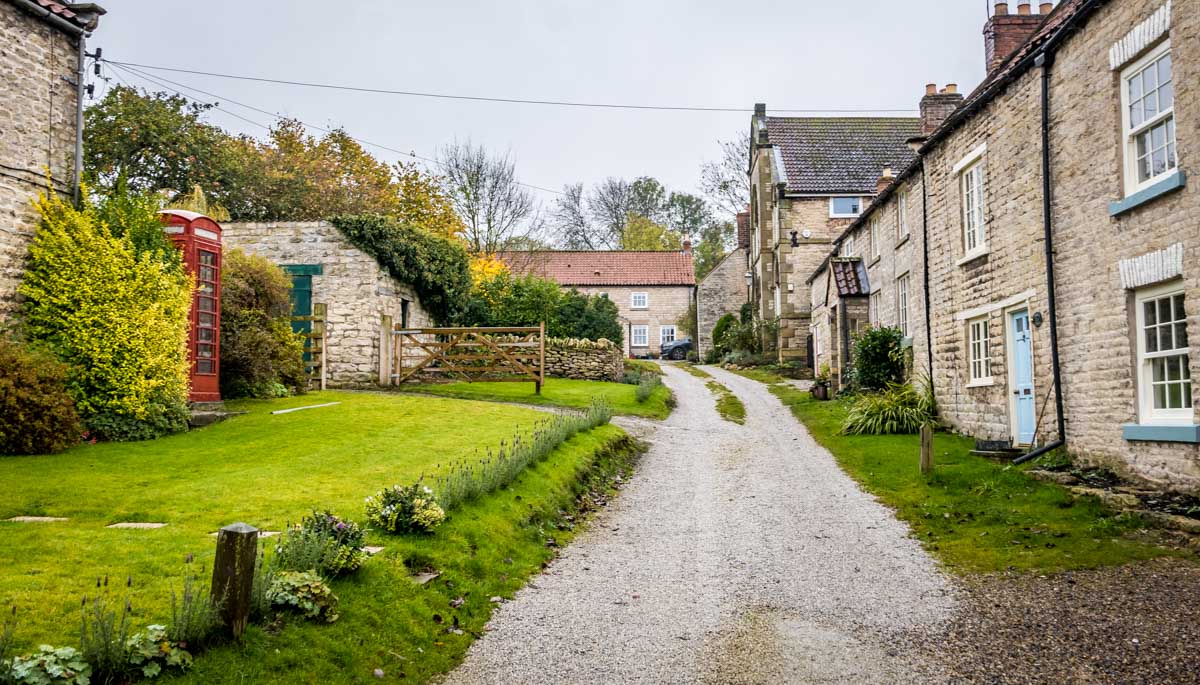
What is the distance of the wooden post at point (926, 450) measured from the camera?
1244cm

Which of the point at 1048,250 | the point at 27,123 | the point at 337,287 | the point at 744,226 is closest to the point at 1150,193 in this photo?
the point at 1048,250

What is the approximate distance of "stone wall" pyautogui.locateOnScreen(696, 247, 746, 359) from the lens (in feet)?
162

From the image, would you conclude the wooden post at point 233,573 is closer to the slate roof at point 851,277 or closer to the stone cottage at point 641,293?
the slate roof at point 851,277

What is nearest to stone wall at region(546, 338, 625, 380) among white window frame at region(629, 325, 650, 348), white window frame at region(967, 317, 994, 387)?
white window frame at region(967, 317, 994, 387)

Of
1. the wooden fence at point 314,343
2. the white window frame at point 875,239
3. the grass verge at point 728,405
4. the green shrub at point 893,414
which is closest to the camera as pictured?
the green shrub at point 893,414

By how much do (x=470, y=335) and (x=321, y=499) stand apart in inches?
630

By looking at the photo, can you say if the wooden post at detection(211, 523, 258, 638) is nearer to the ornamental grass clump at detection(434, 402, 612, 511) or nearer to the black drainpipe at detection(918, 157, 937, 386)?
the ornamental grass clump at detection(434, 402, 612, 511)

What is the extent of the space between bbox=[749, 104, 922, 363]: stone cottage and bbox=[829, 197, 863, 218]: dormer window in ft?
0.14

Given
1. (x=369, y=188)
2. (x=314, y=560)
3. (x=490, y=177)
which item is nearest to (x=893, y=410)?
(x=314, y=560)

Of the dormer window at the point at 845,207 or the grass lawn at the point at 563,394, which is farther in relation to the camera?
the dormer window at the point at 845,207

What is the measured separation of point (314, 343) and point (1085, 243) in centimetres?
1768

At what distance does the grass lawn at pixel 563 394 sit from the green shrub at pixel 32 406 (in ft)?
34.4

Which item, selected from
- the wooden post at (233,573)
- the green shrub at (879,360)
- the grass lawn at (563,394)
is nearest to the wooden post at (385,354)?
the grass lawn at (563,394)

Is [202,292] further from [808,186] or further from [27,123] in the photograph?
[808,186]
